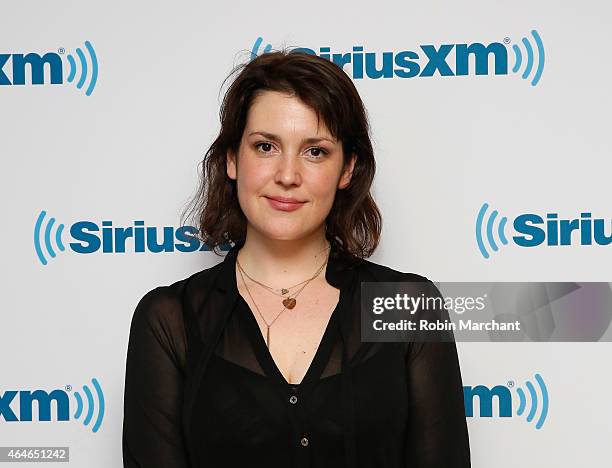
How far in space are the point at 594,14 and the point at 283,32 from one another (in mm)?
655

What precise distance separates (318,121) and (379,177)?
426mm

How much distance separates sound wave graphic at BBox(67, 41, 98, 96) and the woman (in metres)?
0.51

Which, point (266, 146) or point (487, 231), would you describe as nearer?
point (266, 146)

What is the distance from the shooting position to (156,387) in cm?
126

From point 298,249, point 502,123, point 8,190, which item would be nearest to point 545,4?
point 502,123

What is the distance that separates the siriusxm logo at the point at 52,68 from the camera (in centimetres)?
173

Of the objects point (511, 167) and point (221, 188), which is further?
point (511, 167)

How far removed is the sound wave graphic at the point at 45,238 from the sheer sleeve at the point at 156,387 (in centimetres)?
51

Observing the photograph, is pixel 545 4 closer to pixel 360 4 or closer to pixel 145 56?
pixel 360 4

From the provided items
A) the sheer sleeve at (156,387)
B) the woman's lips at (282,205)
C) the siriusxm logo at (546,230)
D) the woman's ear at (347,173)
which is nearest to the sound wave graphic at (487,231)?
the siriusxm logo at (546,230)

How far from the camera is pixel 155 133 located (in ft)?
5.62

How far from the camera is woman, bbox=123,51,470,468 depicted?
1.22m

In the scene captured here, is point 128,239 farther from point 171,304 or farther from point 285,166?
point 285,166

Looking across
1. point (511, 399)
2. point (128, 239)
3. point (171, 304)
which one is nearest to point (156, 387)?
point (171, 304)
